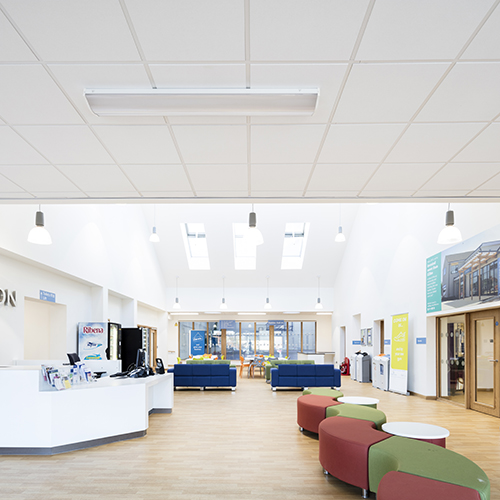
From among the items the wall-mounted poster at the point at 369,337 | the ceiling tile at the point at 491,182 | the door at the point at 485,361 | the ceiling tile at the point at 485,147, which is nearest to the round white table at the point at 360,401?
the door at the point at 485,361

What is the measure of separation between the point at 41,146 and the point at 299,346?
20401mm

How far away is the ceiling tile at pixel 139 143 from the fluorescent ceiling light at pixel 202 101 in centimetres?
41

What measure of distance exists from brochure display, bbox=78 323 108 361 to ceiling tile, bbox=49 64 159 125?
8.94 metres

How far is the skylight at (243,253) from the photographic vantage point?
17922mm

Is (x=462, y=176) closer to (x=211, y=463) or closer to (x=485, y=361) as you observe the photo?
(x=211, y=463)

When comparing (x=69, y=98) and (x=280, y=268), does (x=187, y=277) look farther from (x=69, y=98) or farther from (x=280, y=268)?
(x=69, y=98)

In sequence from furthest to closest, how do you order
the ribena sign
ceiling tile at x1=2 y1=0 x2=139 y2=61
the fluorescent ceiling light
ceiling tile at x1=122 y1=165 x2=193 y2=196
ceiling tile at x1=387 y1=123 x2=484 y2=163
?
the ribena sign, ceiling tile at x1=122 y1=165 x2=193 y2=196, ceiling tile at x1=387 y1=123 x2=484 y2=163, the fluorescent ceiling light, ceiling tile at x1=2 y1=0 x2=139 y2=61

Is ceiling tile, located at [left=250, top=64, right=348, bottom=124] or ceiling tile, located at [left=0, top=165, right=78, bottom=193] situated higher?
ceiling tile, located at [left=250, top=64, right=348, bottom=124]

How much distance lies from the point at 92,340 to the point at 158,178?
25.3 feet

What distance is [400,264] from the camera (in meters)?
12.2

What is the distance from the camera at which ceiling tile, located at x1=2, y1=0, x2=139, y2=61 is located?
2.09 m

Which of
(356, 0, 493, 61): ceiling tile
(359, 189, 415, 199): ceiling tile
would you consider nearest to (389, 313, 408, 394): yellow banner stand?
(359, 189, 415, 199): ceiling tile

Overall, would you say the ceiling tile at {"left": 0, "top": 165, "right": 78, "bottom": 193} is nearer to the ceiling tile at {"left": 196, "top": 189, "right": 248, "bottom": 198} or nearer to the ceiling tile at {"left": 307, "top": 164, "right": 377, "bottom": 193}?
the ceiling tile at {"left": 196, "top": 189, "right": 248, "bottom": 198}

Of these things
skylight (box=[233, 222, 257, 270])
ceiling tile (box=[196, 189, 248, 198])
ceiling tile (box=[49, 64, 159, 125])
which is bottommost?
ceiling tile (box=[196, 189, 248, 198])
